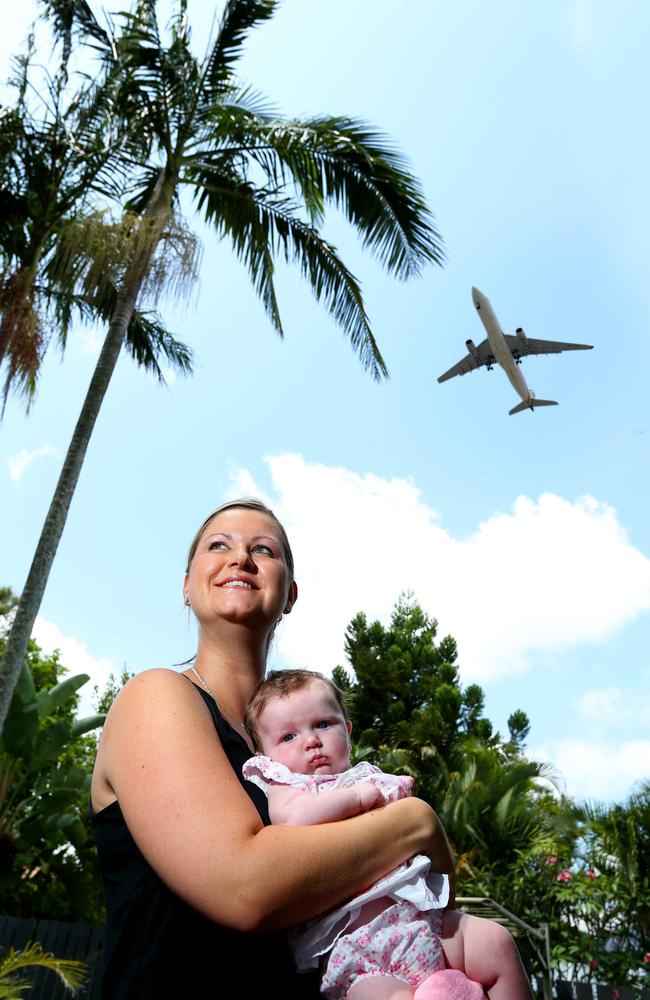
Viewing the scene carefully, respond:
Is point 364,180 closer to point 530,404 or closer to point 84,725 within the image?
point 84,725

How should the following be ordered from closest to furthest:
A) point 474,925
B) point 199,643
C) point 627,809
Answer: point 474,925 → point 199,643 → point 627,809

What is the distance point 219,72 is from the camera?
10844mm

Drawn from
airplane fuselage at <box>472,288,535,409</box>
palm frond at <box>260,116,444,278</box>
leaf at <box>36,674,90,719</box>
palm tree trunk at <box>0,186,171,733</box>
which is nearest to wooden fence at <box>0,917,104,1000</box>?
leaf at <box>36,674,90,719</box>

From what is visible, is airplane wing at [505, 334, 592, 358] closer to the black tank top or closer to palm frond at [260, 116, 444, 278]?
palm frond at [260, 116, 444, 278]

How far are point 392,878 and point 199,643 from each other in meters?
0.77

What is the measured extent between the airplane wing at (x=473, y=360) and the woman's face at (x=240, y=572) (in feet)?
68.6

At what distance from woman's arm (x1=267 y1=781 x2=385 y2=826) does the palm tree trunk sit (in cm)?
770

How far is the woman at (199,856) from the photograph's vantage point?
4.36 ft

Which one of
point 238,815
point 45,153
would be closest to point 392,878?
point 238,815

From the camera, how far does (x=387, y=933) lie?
154 centimetres

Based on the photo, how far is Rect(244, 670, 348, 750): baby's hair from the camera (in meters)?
1.95

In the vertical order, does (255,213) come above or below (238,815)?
above

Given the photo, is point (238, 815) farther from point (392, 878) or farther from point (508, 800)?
point (508, 800)

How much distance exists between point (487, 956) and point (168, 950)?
598 millimetres
